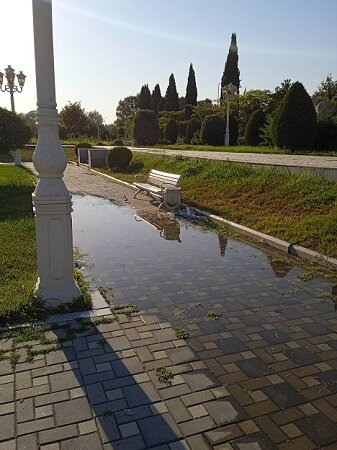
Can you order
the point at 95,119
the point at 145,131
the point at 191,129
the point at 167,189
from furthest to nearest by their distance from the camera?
the point at 95,119 → the point at 191,129 → the point at 145,131 → the point at 167,189

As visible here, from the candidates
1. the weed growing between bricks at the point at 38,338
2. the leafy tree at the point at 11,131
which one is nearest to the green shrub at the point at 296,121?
the leafy tree at the point at 11,131

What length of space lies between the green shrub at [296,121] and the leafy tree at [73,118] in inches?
1791

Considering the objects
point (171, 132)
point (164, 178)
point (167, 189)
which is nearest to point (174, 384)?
point (167, 189)

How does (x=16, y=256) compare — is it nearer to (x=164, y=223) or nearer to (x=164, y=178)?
Answer: (x=164, y=223)

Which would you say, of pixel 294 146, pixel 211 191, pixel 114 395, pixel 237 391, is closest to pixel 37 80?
pixel 114 395

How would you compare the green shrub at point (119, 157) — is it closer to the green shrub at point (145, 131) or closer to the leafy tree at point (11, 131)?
the leafy tree at point (11, 131)

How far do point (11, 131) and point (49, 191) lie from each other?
1265cm

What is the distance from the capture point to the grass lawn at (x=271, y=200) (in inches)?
255

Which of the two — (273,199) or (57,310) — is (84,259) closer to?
(57,310)

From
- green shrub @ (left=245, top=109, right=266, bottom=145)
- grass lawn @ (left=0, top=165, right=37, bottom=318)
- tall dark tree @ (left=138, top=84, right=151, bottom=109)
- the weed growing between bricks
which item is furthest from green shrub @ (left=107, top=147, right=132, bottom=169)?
tall dark tree @ (left=138, top=84, right=151, bottom=109)

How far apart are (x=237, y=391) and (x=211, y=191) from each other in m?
8.46

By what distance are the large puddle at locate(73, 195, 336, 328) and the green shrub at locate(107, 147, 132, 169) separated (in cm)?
1261

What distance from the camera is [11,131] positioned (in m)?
14.9

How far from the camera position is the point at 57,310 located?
12.4 ft
